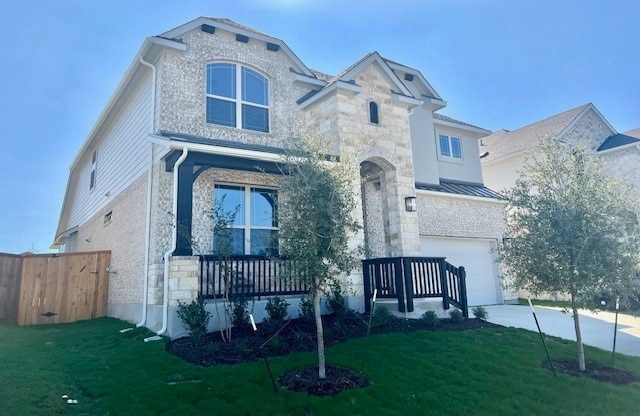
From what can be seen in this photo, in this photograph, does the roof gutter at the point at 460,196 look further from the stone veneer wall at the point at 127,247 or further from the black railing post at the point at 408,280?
the stone veneer wall at the point at 127,247

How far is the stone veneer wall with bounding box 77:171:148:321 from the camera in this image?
10578 mm

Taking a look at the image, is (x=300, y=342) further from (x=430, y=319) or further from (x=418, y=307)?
(x=418, y=307)

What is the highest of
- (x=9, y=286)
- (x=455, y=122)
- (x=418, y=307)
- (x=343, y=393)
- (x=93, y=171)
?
(x=455, y=122)

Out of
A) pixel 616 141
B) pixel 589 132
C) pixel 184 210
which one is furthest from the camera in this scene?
pixel 589 132

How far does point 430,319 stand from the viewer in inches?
367

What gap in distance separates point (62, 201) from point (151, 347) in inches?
659

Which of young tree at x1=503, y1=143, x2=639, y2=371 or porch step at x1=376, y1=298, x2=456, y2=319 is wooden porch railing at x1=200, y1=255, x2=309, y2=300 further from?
young tree at x1=503, y1=143, x2=639, y2=371

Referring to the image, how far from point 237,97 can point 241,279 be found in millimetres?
5217

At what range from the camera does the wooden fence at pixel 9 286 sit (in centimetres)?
1134

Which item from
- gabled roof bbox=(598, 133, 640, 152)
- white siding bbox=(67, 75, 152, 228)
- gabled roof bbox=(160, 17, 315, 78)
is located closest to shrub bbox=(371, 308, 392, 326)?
white siding bbox=(67, 75, 152, 228)

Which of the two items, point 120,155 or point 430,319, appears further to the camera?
point 120,155

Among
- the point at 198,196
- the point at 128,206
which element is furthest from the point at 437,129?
the point at 128,206

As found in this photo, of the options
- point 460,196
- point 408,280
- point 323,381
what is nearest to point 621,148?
point 460,196

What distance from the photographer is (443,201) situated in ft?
49.6
